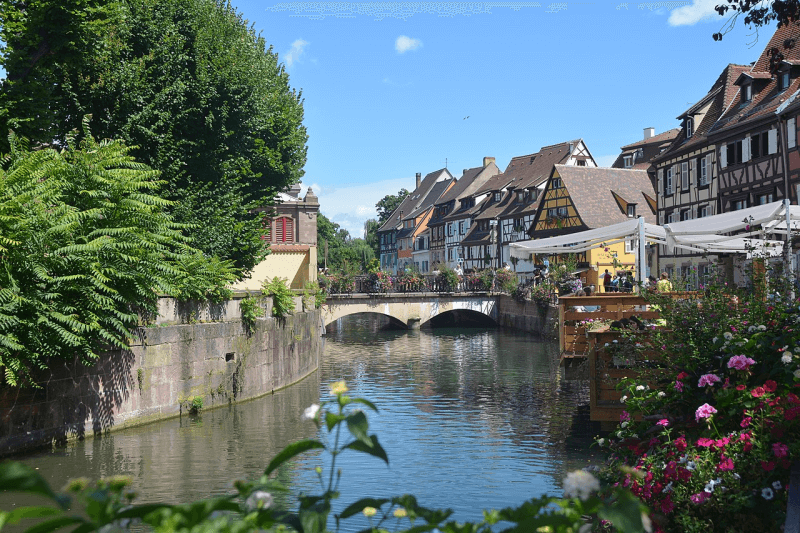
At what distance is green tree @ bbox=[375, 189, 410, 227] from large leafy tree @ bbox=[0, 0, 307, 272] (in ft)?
256

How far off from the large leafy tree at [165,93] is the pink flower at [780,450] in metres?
14.1

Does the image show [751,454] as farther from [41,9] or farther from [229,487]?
[41,9]

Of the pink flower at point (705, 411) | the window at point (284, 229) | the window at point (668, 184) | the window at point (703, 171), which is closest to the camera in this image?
the pink flower at point (705, 411)

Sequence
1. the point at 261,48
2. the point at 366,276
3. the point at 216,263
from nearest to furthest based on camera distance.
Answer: the point at 216,263
the point at 261,48
the point at 366,276

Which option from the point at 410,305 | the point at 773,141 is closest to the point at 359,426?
the point at 773,141

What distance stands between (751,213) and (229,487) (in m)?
9.99

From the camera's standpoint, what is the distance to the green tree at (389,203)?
334 ft

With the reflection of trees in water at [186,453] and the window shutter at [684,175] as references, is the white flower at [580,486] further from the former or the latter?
the window shutter at [684,175]

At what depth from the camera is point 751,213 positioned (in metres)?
14.0

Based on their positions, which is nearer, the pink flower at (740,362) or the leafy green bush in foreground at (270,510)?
the leafy green bush in foreground at (270,510)

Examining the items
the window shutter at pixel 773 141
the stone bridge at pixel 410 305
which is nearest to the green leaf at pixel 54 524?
the window shutter at pixel 773 141

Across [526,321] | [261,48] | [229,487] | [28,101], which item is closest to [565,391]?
[229,487]

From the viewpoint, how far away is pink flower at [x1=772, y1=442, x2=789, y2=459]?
194 inches

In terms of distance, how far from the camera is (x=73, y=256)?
38.7 ft
